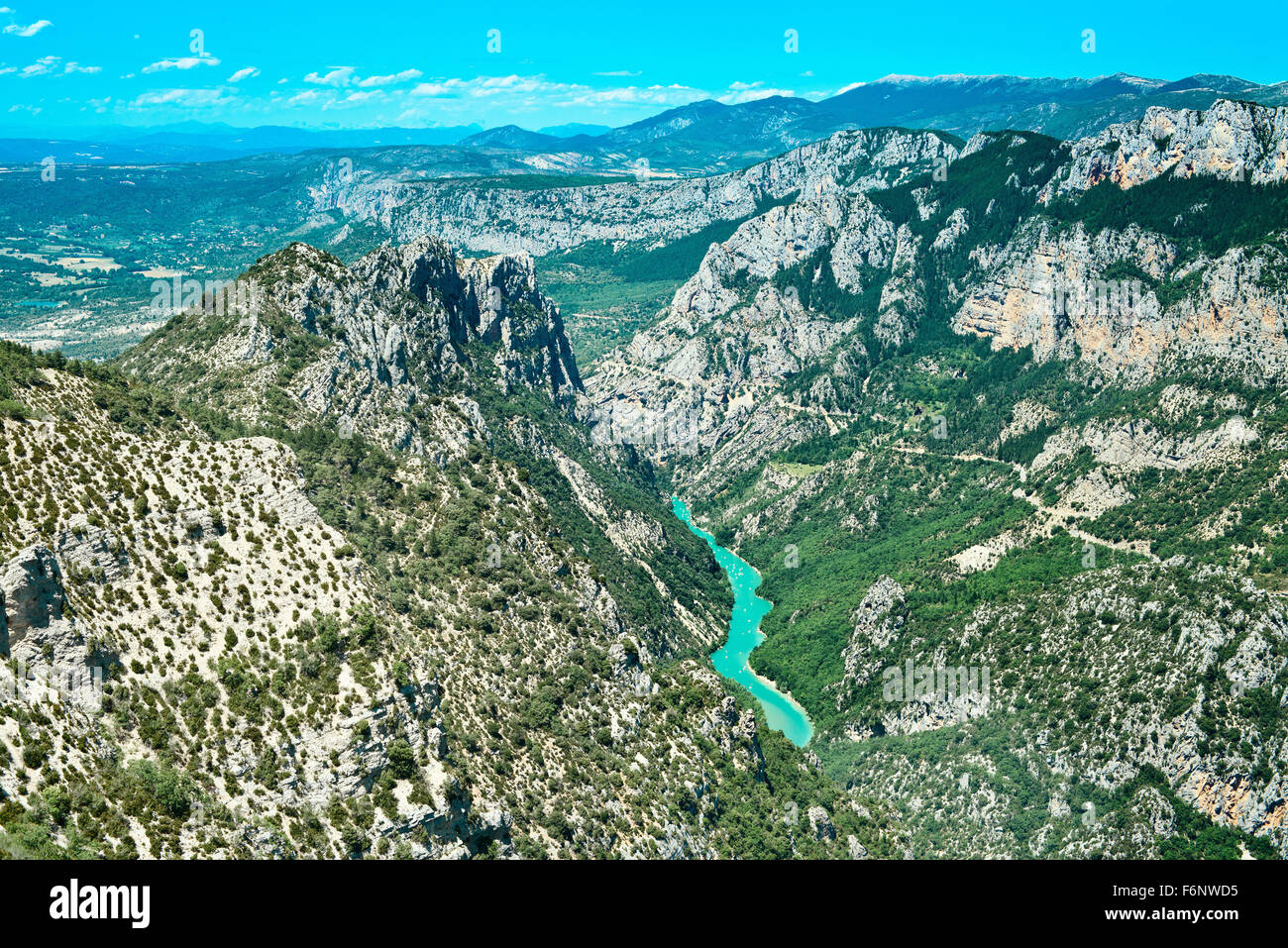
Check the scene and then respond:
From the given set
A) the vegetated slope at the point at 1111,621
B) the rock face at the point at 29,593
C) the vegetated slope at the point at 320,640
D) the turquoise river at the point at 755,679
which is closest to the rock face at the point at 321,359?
the vegetated slope at the point at 320,640

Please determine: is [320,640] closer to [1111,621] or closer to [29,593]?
[29,593]

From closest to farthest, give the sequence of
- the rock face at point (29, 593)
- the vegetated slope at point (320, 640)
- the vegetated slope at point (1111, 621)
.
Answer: the rock face at point (29, 593) < the vegetated slope at point (320, 640) < the vegetated slope at point (1111, 621)

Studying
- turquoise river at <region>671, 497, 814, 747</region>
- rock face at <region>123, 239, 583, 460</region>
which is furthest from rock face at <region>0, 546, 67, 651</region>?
turquoise river at <region>671, 497, 814, 747</region>

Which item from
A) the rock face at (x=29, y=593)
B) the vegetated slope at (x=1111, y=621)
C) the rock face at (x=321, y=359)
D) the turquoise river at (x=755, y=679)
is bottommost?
the turquoise river at (x=755, y=679)

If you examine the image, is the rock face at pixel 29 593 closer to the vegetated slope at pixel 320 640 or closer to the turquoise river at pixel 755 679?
the vegetated slope at pixel 320 640

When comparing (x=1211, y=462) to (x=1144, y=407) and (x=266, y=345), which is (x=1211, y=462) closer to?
(x=1144, y=407)

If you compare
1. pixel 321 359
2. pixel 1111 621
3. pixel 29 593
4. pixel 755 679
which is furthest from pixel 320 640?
pixel 755 679

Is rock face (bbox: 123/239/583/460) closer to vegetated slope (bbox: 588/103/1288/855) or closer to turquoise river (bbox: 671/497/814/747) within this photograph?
turquoise river (bbox: 671/497/814/747)

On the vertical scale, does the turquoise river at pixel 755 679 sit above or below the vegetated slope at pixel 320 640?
below
